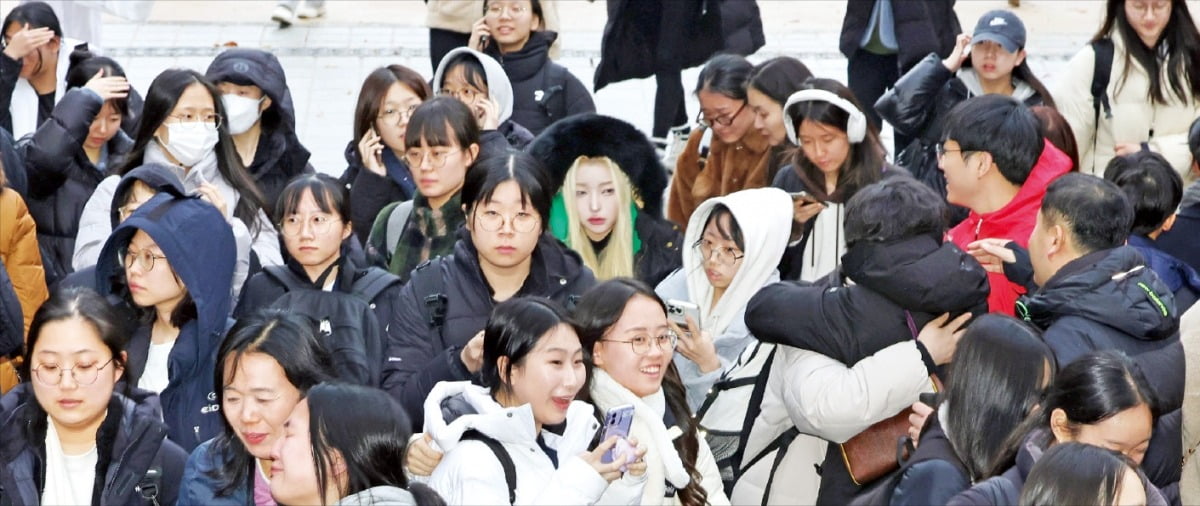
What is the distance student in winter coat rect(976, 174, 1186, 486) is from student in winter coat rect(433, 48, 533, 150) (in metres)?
2.90

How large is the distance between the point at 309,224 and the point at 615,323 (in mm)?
1339

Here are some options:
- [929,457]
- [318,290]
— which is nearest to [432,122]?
[318,290]

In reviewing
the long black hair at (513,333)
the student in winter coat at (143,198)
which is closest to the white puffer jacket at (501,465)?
the long black hair at (513,333)

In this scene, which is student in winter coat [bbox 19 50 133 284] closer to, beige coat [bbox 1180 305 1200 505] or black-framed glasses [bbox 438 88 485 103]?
black-framed glasses [bbox 438 88 485 103]

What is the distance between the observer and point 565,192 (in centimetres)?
690

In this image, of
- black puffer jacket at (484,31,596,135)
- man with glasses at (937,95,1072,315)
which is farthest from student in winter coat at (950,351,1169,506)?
black puffer jacket at (484,31,596,135)

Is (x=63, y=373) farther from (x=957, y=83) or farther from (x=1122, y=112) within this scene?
(x=1122, y=112)

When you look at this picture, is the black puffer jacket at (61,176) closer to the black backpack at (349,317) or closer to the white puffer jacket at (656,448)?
the black backpack at (349,317)

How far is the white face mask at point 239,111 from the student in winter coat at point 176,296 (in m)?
1.69

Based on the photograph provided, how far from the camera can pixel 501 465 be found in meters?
4.71

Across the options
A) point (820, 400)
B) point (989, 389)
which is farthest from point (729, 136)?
point (989, 389)

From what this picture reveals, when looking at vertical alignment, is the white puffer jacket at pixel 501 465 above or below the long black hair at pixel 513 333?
below

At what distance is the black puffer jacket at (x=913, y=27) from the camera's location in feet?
31.9

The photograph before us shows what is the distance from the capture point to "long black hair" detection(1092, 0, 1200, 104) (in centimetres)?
800
